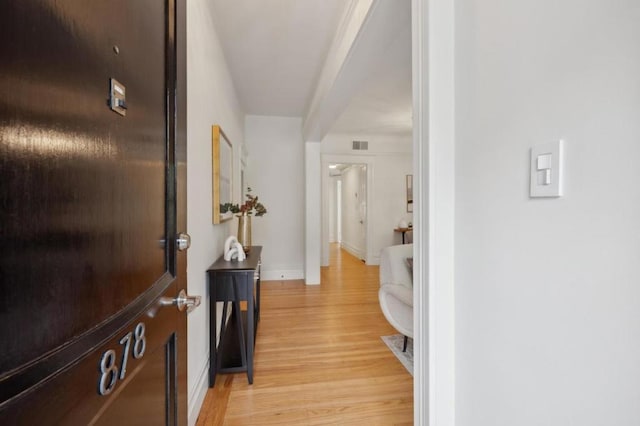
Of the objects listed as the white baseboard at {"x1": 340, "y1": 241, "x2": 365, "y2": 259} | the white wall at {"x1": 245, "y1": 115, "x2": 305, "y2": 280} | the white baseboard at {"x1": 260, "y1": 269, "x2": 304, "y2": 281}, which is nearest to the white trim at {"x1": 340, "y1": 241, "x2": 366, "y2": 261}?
the white baseboard at {"x1": 340, "y1": 241, "x2": 365, "y2": 259}

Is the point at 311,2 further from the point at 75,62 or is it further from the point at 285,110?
the point at 285,110

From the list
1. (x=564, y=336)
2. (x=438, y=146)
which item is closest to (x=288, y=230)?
(x=438, y=146)

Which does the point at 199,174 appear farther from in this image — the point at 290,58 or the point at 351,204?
the point at 351,204

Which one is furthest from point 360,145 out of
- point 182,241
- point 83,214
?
point 83,214

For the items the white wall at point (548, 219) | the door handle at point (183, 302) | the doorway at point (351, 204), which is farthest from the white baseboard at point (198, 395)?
the doorway at point (351, 204)

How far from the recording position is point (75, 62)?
0.44 meters

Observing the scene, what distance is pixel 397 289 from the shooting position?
2.04 metres

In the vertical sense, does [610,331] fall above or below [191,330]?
above

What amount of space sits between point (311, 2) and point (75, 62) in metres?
1.91

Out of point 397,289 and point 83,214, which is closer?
point 83,214

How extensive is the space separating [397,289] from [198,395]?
4.74ft

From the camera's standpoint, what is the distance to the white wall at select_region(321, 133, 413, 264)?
5500 millimetres

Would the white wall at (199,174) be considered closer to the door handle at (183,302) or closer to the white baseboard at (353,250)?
the door handle at (183,302)

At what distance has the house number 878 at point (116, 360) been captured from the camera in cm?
50
